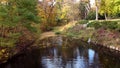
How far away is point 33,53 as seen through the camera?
29969 mm

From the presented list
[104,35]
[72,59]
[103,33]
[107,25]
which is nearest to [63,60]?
[72,59]

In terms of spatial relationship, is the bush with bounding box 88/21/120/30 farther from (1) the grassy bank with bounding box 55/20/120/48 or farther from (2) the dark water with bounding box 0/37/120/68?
(2) the dark water with bounding box 0/37/120/68

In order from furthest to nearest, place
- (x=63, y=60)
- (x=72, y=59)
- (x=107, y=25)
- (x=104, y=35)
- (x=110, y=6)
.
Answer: (x=110, y=6) < (x=107, y=25) < (x=104, y=35) < (x=72, y=59) < (x=63, y=60)

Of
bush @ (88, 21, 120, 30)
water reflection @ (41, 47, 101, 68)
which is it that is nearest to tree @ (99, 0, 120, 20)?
bush @ (88, 21, 120, 30)

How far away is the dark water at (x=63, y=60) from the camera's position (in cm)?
2345

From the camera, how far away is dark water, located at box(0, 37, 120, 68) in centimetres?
→ 2345

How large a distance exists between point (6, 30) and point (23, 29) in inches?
185

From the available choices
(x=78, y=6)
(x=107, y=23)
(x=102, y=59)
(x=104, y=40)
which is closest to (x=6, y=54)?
(x=102, y=59)

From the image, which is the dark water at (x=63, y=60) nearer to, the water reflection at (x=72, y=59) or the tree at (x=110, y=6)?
the water reflection at (x=72, y=59)

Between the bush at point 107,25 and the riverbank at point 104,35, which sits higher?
the bush at point 107,25

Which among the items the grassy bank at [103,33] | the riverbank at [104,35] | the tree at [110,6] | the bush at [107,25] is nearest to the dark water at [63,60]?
the riverbank at [104,35]

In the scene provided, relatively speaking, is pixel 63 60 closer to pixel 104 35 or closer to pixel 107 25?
pixel 104 35

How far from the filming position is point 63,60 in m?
25.8

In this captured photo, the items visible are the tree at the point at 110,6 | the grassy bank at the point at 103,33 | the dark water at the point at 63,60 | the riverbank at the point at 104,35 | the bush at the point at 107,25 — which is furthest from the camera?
the tree at the point at 110,6
